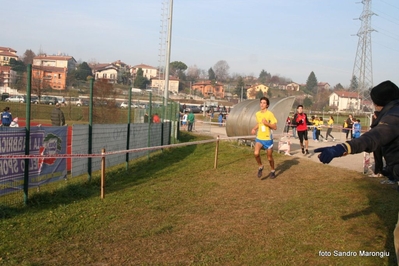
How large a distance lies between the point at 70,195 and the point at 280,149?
1034 centimetres

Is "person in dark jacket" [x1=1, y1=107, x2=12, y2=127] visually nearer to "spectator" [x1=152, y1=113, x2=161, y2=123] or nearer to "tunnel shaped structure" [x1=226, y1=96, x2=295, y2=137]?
"spectator" [x1=152, y1=113, x2=161, y2=123]

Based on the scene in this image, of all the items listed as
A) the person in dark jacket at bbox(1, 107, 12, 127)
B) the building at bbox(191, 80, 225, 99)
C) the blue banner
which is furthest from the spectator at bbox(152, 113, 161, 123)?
the building at bbox(191, 80, 225, 99)

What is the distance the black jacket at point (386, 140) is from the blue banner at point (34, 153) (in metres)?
6.31

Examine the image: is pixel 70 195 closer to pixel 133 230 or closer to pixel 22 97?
pixel 22 97

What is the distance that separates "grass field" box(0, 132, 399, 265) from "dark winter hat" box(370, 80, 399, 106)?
85.1 inches

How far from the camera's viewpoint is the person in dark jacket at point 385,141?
411cm

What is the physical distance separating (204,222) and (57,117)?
5389 millimetres

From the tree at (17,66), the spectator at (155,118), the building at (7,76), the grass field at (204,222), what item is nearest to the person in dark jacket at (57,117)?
the grass field at (204,222)

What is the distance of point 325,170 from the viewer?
12.9m

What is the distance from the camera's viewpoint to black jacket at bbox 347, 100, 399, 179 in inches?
163

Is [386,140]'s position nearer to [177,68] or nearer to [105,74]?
[105,74]

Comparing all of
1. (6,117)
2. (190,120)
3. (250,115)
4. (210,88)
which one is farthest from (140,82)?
(6,117)

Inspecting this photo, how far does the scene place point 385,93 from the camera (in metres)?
4.66

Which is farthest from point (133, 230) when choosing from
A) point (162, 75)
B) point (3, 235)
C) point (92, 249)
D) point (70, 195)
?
point (162, 75)
